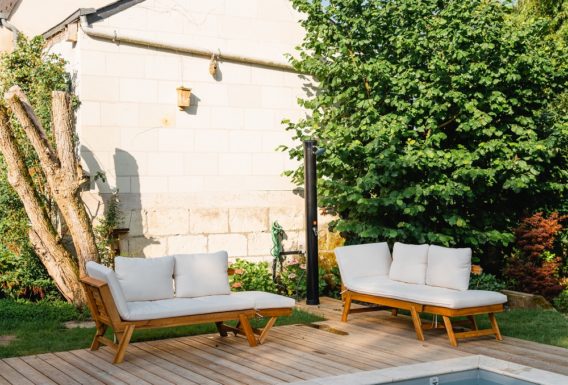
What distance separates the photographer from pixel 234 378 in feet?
17.2

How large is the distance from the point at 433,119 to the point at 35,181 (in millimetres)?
5178

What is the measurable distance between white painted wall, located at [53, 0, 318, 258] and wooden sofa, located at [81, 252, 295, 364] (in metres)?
2.40

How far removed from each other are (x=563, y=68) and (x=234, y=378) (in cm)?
663

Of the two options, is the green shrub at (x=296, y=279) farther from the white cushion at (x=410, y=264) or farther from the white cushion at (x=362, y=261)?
the white cushion at (x=410, y=264)

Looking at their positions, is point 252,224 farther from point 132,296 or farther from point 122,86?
point 132,296

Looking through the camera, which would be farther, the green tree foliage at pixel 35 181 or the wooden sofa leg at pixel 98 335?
the green tree foliage at pixel 35 181

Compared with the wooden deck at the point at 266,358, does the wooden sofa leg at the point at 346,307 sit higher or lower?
higher

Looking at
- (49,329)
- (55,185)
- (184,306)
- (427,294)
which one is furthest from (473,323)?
(55,185)

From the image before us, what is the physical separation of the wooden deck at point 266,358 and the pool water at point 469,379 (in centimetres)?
51

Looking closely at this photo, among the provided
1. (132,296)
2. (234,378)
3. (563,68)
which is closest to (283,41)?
(563,68)

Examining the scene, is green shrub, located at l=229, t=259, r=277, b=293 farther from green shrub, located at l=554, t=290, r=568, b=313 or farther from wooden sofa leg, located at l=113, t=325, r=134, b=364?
green shrub, located at l=554, t=290, r=568, b=313

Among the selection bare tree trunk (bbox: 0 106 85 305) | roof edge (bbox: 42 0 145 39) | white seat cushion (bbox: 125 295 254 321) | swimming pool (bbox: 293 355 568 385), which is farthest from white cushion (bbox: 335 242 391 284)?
roof edge (bbox: 42 0 145 39)

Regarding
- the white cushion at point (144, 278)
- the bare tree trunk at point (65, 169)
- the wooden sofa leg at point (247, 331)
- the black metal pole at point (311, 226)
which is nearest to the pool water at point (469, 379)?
the wooden sofa leg at point (247, 331)

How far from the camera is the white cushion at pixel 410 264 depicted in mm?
7254
